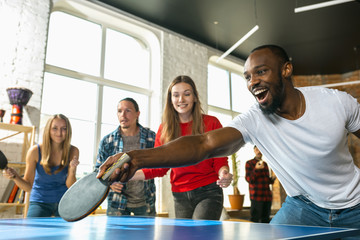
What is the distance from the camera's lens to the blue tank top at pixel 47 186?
2.73m

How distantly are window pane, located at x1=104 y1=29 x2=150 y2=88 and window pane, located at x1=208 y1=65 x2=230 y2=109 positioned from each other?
173cm

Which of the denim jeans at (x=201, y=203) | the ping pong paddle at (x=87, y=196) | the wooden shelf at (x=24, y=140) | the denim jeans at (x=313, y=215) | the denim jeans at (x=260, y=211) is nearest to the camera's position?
the ping pong paddle at (x=87, y=196)

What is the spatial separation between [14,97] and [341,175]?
381 centimetres

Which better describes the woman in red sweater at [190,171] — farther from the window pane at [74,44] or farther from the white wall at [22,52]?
the window pane at [74,44]

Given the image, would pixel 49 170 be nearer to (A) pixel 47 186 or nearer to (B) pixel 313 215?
(A) pixel 47 186

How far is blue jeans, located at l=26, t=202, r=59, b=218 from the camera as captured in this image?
2664 mm

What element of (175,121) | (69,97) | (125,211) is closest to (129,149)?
(125,211)

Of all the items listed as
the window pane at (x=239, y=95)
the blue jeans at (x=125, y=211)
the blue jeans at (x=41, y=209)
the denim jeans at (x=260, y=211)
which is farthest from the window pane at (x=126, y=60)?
the blue jeans at (x=125, y=211)

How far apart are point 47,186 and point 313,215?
207 centimetres

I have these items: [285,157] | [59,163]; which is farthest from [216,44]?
[285,157]

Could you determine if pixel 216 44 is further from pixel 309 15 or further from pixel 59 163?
pixel 59 163

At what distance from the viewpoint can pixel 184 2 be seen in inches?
222

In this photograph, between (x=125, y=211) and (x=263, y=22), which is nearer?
(x=125, y=211)

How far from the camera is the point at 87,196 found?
3.50 ft
